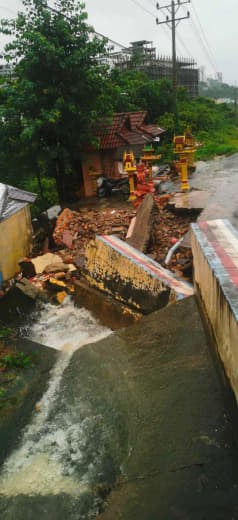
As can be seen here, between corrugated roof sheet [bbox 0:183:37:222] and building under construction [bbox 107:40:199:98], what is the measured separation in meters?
19.4

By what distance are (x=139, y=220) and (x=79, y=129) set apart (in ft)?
20.7

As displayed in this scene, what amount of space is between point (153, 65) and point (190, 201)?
100 ft

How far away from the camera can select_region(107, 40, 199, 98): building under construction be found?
31.0m

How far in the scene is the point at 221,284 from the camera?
3090mm

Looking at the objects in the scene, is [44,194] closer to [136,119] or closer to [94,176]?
[94,176]

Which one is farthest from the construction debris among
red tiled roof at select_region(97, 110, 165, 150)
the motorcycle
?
red tiled roof at select_region(97, 110, 165, 150)

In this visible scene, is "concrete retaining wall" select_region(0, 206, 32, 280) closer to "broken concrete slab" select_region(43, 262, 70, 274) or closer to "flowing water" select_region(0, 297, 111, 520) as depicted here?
"broken concrete slab" select_region(43, 262, 70, 274)

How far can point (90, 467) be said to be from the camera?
3.49 meters

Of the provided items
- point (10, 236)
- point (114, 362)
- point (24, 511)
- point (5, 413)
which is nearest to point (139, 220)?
point (10, 236)

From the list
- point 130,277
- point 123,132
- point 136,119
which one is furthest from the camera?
point 136,119

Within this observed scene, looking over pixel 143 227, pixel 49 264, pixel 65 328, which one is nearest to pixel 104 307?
pixel 65 328

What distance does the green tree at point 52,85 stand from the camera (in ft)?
38.3

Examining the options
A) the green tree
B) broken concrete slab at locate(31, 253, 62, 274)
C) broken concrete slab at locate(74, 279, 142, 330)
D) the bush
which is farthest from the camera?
the bush

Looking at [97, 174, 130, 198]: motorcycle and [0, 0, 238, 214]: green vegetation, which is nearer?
[0, 0, 238, 214]: green vegetation
